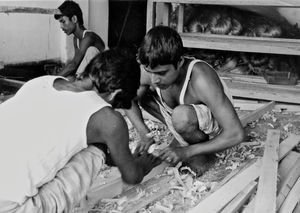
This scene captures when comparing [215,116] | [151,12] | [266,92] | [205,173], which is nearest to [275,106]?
[266,92]

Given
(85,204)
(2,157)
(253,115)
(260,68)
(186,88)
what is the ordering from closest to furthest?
(2,157) < (85,204) < (186,88) < (253,115) < (260,68)

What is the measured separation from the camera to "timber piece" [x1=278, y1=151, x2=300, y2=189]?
2.77 meters

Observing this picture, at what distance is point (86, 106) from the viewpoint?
183cm

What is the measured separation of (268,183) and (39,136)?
1364 mm

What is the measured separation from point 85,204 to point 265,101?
353 cm

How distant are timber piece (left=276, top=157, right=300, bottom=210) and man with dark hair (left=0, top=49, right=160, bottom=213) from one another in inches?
38.4

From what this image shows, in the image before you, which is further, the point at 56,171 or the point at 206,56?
the point at 206,56

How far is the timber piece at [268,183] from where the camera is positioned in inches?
84.5

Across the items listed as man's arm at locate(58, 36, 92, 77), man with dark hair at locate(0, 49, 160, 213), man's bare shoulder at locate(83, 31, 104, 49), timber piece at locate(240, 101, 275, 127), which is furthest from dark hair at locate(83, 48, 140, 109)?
man's bare shoulder at locate(83, 31, 104, 49)

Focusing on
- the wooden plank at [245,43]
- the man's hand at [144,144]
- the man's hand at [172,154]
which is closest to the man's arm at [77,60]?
the wooden plank at [245,43]

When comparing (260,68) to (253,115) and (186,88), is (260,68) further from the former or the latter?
(186,88)

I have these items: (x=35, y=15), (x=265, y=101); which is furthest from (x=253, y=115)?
(x=35, y=15)

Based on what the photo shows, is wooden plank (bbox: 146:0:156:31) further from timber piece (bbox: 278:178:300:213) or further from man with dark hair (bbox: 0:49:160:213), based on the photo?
man with dark hair (bbox: 0:49:160:213)

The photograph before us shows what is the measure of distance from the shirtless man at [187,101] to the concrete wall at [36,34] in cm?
300
